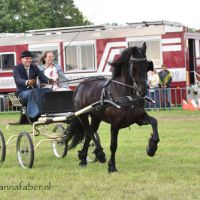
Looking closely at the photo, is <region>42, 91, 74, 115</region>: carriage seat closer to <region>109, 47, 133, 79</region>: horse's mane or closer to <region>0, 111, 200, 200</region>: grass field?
<region>0, 111, 200, 200</region>: grass field

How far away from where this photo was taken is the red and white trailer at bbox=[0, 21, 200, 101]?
27.2m

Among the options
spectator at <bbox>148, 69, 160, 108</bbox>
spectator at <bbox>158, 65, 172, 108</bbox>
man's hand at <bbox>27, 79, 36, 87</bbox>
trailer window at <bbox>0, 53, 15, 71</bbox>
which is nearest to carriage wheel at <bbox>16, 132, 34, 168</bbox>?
man's hand at <bbox>27, 79, 36, 87</bbox>

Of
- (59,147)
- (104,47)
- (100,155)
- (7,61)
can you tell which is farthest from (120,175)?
(7,61)

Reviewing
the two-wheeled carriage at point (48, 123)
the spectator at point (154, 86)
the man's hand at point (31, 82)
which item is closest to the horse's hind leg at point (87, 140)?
the two-wheeled carriage at point (48, 123)

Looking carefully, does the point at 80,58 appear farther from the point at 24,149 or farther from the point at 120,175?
the point at 120,175

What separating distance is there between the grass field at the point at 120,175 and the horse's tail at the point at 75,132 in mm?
444

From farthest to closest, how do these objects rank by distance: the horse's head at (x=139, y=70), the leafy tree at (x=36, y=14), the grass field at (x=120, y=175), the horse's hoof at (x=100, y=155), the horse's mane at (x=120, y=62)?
the leafy tree at (x=36, y=14)
the horse's hoof at (x=100, y=155)
the horse's mane at (x=120, y=62)
the horse's head at (x=139, y=70)
the grass field at (x=120, y=175)

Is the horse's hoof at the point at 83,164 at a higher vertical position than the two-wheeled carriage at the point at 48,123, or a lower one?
lower

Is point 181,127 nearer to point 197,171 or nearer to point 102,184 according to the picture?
point 197,171

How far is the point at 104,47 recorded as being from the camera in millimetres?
28188

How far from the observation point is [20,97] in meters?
12.0

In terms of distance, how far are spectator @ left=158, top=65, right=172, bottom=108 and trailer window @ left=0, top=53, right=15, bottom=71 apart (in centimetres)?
707

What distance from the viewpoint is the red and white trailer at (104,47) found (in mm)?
27156

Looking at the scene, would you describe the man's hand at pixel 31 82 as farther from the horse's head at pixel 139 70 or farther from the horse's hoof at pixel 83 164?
the horse's head at pixel 139 70
